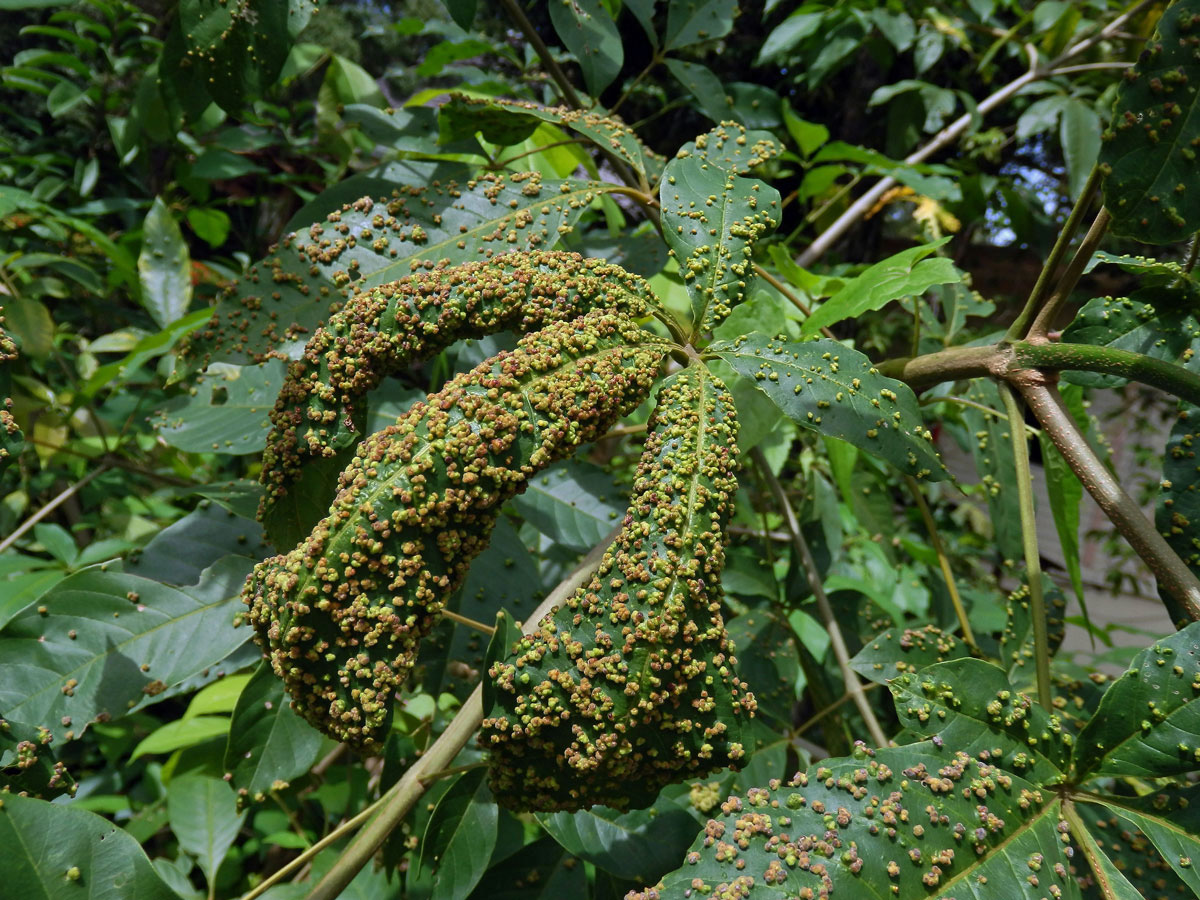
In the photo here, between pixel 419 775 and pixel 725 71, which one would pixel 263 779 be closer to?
pixel 419 775

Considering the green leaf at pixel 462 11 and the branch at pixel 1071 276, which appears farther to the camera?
the green leaf at pixel 462 11

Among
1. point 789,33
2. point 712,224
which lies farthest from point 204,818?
point 789,33

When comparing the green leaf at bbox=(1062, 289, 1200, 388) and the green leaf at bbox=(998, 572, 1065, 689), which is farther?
the green leaf at bbox=(998, 572, 1065, 689)

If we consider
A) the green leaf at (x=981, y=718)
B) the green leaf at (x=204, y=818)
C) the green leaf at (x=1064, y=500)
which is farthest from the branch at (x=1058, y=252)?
the green leaf at (x=204, y=818)

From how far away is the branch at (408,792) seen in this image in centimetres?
74

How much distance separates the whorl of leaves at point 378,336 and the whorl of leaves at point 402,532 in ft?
0.34

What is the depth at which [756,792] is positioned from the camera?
2.39ft

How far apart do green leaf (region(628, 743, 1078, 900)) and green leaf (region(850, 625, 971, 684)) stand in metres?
0.19

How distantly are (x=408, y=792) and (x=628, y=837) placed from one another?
0.34m

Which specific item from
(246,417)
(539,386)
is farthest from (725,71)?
(539,386)

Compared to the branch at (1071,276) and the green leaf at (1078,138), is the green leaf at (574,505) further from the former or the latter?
the green leaf at (1078,138)

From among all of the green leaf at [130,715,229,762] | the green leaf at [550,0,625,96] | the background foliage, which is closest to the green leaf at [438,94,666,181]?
the background foliage

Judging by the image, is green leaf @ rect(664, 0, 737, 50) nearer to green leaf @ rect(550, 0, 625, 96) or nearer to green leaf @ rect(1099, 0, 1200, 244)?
green leaf @ rect(550, 0, 625, 96)

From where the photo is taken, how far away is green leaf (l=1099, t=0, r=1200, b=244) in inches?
29.2
